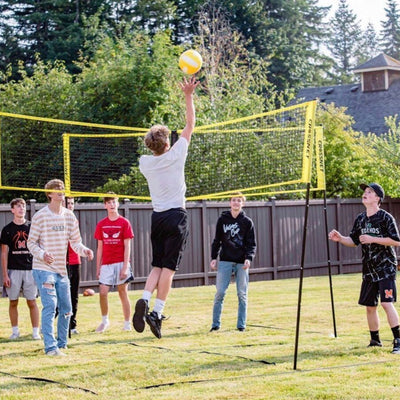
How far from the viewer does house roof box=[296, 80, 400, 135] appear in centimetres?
4422

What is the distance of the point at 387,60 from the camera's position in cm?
4634

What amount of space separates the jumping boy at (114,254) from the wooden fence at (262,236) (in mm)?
6461

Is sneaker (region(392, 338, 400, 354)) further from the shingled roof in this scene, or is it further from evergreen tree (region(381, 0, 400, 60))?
evergreen tree (region(381, 0, 400, 60))

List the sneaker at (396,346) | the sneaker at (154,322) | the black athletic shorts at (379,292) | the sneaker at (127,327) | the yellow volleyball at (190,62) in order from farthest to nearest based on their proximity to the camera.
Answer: the sneaker at (127,327) < the black athletic shorts at (379,292) < the yellow volleyball at (190,62) < the sneaker at (396,346) < the sneaker at (154,322)

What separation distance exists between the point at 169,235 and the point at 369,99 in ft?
130

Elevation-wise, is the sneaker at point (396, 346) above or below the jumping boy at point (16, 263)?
below

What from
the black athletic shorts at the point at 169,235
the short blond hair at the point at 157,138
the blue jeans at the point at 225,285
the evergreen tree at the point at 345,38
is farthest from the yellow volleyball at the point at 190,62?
the evergreen tree at the point at 345,38

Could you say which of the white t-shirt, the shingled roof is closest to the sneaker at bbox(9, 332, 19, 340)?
the white t-shirt

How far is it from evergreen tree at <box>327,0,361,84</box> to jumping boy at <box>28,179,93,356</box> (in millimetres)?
84619

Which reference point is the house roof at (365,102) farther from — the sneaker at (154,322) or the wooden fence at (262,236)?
the sneaker at (154,322)

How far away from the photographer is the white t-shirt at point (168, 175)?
322 inches

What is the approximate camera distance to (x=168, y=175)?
827cm

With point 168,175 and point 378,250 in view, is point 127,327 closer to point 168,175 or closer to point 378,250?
point 168,175

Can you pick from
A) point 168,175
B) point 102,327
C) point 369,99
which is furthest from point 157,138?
point 369,99
